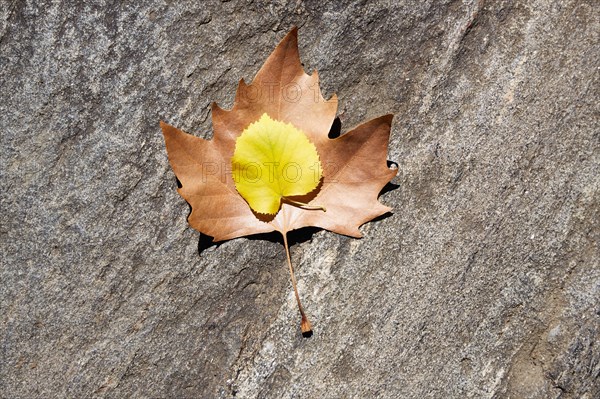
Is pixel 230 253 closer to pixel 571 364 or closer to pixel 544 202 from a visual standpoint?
pixel 544 202

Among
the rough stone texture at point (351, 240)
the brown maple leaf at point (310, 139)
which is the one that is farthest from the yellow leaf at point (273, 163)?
the rough stone texture at point (351, 240)

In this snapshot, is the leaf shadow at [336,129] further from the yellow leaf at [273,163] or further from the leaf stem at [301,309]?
the leaf stem at [301,309]

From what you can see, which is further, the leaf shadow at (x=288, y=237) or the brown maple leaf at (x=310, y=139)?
the leaf shadow at (x=288, y=237)

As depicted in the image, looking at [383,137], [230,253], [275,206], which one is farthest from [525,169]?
[230,253]

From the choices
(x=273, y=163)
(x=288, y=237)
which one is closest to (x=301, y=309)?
(x=288, y=237)

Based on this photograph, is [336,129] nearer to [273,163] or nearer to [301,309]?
[273,163]
